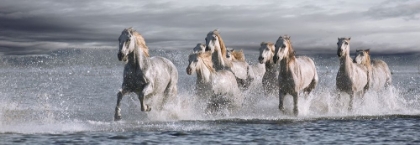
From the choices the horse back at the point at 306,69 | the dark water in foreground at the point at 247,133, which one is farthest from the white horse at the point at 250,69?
the dark water in foreground at the point at 247,133

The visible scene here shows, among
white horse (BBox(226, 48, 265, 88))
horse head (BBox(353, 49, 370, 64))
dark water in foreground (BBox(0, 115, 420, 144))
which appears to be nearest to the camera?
dark water in foreground (BBox(0, 115, 420, 144))

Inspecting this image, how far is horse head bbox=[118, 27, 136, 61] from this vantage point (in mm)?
15977

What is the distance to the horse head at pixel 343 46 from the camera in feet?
65.0

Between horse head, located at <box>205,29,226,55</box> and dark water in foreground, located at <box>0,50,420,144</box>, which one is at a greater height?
horse head, located at <box>205,29,226,55</box>

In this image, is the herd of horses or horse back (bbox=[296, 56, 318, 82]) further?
horse back (bbox=[296, 56, 318, 82])

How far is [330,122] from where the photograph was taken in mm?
17203

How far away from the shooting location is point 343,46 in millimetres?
19906

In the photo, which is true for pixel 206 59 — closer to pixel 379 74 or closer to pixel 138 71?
pixel 138 71

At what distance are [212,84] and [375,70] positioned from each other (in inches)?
316

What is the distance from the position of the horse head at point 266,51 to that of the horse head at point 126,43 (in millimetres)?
3624

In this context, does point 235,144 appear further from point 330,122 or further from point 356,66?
point 356,66

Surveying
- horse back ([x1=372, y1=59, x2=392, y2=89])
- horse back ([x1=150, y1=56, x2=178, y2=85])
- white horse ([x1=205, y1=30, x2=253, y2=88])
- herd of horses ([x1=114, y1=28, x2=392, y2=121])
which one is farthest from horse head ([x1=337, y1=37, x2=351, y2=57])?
horse back ([x1=150, y1=56, x2=178, y2=85])

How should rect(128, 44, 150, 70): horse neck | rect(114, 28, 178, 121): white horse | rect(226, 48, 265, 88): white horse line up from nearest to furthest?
rect(114, 28, 178, 121): white horse < rect(128, 44, 150, 70): horse neck < rect(226, 48, 265, 88): white horse

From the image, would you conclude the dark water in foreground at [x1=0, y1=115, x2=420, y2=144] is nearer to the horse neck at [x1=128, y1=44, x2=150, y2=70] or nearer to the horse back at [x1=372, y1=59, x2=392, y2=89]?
the horse neck at [x1=128, y1=44, x2=150, y2=70]
